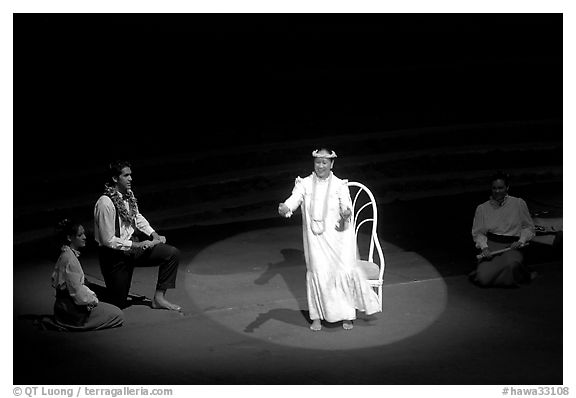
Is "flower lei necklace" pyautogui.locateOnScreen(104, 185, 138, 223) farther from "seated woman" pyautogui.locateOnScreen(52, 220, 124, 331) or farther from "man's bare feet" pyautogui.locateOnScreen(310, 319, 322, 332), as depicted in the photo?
"man's bare feet" pyautogui.locateOnScreen(310, 319, 322, 332)

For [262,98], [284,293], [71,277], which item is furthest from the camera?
[262,98]

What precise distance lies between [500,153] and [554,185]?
888 millimetres

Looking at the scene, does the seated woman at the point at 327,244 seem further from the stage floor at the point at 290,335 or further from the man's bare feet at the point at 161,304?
the man's bare feet at the point at 161,304

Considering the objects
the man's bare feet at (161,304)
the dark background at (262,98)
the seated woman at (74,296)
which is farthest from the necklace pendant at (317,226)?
the dark background at (262,98)

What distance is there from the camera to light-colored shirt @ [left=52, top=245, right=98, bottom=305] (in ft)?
22.4

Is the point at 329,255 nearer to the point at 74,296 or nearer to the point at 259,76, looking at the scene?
the point at 74,296

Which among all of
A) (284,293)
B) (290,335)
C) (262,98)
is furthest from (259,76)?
(290,335)

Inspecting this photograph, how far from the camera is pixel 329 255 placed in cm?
707

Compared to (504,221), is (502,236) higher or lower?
lower

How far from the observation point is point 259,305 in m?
7.66

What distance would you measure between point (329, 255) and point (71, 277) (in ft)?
5.83
